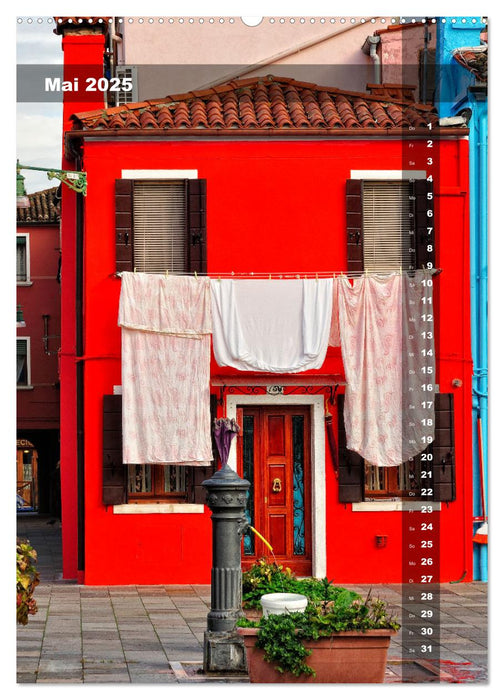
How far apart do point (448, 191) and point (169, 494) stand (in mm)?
4911

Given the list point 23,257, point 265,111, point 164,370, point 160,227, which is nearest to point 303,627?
point 164,370

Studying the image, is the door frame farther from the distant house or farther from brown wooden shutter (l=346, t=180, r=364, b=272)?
the distant house

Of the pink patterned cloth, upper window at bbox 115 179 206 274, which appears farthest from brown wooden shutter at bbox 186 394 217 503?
upper window at bbox 115 179 206 274

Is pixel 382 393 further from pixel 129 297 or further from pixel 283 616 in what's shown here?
pixel 283 616

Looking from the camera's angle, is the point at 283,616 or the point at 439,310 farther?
the point at 439,310

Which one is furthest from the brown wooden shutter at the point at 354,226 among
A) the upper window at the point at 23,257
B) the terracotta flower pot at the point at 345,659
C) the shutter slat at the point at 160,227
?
the upper window at the point at 23,257

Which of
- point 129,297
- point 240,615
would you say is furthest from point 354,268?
point 240,615

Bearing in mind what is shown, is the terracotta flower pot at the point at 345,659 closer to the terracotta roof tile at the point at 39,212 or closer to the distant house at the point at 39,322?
the distant house at the point at 39,322

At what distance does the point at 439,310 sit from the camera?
49.4ft

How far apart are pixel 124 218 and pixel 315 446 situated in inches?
138

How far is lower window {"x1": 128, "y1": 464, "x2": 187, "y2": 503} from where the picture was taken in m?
15.0

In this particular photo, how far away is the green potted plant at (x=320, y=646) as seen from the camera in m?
8.21

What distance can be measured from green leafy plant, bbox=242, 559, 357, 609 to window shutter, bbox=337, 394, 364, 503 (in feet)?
16.0

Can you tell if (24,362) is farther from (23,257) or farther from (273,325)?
(273,325)
